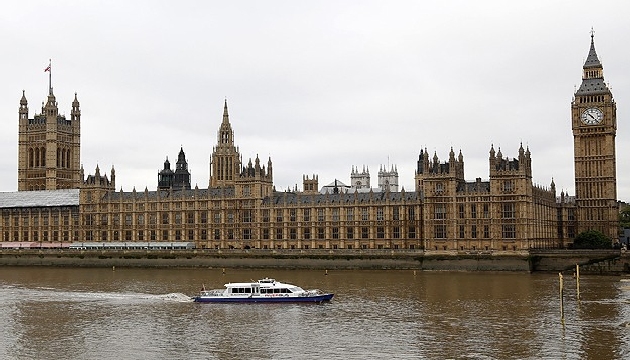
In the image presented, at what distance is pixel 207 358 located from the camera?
48.4m

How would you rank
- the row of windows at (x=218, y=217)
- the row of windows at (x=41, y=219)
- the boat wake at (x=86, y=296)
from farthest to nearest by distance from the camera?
the row of windows at (x=41, y=219)
the row of windows at (x=218, y=217)
the boat wake at (x=86, y=296)

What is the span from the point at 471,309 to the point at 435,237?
5527 cm

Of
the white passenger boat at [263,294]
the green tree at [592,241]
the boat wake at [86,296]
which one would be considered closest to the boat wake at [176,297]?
the boat wake at [86,296]

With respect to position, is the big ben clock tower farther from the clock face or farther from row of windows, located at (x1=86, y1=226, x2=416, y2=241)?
row of windows, located at (x1=86, y1=226, x2=416, y2=241)

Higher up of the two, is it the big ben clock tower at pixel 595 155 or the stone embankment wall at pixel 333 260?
the big ben clock tower at pixel 595 155

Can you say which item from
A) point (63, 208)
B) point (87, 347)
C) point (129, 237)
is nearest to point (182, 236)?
point (129, 237)

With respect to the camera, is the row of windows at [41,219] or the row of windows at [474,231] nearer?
the row of windows at [474,231]

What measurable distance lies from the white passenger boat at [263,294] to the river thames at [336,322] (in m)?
1.36

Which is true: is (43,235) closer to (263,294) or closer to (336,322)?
(263,294)

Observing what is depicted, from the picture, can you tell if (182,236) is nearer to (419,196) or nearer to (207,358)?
(419,196)

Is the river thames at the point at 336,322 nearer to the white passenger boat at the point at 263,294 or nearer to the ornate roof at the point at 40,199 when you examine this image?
the white passenger boat at the point at 263,294

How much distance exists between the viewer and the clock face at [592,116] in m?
133

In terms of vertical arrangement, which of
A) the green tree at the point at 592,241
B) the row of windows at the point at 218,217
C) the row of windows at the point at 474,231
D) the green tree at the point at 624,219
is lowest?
the green tree at the point at 592,241

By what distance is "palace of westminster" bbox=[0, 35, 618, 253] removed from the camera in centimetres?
12031
